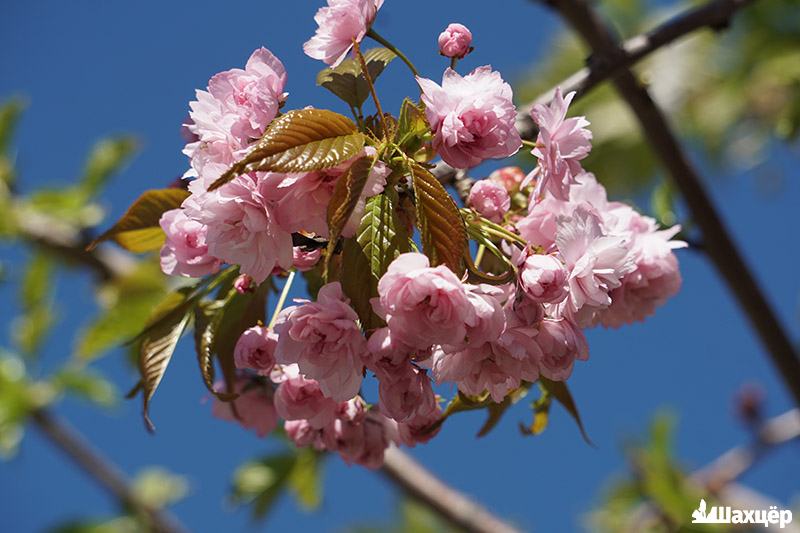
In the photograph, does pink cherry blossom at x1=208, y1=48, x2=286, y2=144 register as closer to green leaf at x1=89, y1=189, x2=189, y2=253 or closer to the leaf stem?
the leaf stem

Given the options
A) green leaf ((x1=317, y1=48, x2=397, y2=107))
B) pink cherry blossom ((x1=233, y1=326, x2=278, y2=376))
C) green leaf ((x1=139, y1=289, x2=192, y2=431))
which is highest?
green leaf ((x1=317, y1=48, x2=397, y2=107))

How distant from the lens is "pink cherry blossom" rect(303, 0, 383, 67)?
1159mm

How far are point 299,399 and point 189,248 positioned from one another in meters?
0.26

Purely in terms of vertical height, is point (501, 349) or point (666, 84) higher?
point (501, 349)

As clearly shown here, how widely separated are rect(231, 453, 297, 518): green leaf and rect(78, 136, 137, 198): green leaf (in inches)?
49.5

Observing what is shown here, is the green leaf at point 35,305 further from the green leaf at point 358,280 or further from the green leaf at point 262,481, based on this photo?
the green leaf at point 358,280

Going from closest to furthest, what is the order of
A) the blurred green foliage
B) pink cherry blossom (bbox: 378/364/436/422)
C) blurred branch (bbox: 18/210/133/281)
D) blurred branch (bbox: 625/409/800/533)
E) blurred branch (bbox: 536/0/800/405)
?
pink cherry blossom (bbox: 378/364/436/422) → blurred branch (bbox: 536/0/800/405) → blurred branch (bbox: 18/210/133/281) → blurred branch (bbox: 625/409/800/533) → the blurred green foliage

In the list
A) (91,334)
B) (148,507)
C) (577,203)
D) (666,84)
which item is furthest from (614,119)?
(577,203)

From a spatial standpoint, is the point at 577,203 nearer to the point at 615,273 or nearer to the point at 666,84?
the point at 615,273

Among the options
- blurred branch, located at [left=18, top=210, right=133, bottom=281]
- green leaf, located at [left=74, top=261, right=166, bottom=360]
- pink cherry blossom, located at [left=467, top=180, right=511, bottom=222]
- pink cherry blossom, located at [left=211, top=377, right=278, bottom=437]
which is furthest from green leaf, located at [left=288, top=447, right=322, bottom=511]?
pink cherry blossom, located at [left=467, top=180, right=511, bottom=222]

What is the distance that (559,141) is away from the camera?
1144 millimetres

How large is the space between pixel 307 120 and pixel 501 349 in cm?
37

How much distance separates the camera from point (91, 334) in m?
2.39

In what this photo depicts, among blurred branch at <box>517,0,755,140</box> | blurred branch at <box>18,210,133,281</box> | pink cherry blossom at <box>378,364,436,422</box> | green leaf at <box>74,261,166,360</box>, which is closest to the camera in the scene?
pink cherry blossom at <box>378,364,436,422</box>
